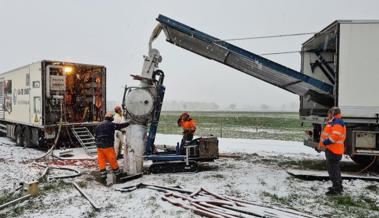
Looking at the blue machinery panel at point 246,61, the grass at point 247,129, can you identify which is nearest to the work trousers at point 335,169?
the blue machinery panel at point 246,61

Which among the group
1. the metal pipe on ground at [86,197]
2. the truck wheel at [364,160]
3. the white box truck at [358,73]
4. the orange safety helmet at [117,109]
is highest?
the white box truck at [358,73]

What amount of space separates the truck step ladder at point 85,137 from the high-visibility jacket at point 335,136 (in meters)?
7.99

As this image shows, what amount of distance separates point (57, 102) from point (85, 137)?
1722mm

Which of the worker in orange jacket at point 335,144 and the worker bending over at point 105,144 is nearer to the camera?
the worker in orange jacket at point 335,144


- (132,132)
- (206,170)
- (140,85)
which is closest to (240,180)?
(206,170)

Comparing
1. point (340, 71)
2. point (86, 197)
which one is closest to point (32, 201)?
point (86, 197)

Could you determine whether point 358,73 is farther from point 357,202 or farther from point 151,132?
point 151,132

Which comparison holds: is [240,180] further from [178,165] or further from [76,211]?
[76,211]

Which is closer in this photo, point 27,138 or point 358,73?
point 358,73

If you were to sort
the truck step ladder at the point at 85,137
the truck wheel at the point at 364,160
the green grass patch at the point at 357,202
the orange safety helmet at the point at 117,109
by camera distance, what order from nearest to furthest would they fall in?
the green grass patch at the point at 357,202 → the truck wheel at the point at 364,160 → the orange safety helmet at the point at 117,109 → the truck step ladder at the point at 85,137

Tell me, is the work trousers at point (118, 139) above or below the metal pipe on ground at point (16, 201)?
above

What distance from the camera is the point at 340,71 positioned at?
758cm

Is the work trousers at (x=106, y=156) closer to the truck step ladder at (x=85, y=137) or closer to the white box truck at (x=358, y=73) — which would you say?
the truck step ladder at (x=85, y=137)

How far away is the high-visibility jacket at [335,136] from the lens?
6.44 m
